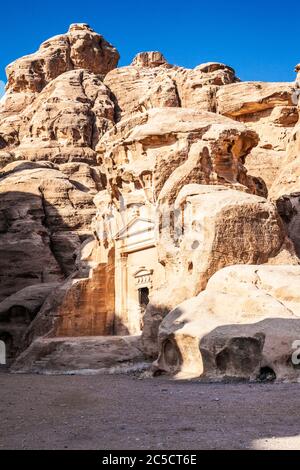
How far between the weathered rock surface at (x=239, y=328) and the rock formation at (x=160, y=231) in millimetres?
40

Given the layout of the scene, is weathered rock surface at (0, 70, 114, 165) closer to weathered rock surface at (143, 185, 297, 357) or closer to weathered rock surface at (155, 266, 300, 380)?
weathered rock surface at (143, 185, 297, 357)

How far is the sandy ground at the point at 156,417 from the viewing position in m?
6.26

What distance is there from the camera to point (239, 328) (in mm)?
12484

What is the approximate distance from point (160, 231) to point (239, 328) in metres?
8.36

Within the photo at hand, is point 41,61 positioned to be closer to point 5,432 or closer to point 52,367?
point 52,367

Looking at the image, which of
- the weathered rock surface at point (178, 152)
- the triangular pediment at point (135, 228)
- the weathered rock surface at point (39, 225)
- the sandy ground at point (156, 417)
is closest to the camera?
the sandy ground at point (156, 417)

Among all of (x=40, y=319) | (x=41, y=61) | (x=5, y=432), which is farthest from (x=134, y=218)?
(x=41, y=61)

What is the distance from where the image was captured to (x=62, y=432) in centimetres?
710

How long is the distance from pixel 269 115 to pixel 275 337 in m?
28.2

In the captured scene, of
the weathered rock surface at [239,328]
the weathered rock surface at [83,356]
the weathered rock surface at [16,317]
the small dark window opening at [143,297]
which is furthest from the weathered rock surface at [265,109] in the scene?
the weathered rock surface at [239,328]

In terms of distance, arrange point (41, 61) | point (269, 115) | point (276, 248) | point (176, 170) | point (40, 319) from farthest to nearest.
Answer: point (41, 61), point (269, 115), point (40, 319), point (176, 170), point (276, 248)

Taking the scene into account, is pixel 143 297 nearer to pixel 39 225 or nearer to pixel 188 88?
pixel 39 225

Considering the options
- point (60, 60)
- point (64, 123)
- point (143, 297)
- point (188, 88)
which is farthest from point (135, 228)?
point (60, 60)

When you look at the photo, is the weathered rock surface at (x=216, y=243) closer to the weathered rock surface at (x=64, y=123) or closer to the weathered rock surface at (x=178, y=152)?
the weathered rock surface at (x=178, y=152)
